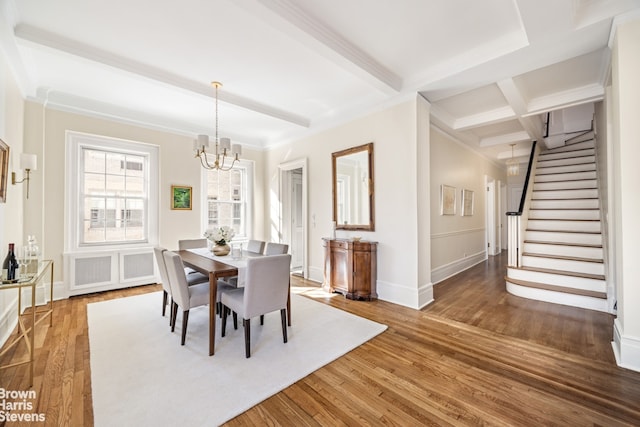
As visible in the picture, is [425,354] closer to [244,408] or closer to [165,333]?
[244,408]

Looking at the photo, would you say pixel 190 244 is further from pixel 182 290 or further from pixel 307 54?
pixel 307 54

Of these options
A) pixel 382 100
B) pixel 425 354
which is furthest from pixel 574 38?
pixel 425 354

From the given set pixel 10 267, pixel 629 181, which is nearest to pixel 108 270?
pixel 10 267

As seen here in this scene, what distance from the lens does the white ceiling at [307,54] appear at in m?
2.19

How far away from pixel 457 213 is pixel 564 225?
5.36 ft

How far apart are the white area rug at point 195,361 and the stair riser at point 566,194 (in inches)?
189

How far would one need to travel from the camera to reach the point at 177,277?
2383mm

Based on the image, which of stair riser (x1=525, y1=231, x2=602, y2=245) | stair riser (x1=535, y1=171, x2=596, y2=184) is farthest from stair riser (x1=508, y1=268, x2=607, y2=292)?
stair riser (x1=535, y1=171, x2=596, y2=184)

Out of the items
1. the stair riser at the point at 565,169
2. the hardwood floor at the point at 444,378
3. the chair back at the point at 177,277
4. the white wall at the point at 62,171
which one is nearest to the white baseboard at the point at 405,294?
the hardwood floor at the point at 444,378

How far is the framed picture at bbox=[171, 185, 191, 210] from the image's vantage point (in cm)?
476

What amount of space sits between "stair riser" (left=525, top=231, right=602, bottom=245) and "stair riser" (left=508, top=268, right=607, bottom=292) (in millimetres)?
928

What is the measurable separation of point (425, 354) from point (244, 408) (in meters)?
1.54

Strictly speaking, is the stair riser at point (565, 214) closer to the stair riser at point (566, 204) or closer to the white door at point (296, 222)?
the stair riser at point (566, 204)

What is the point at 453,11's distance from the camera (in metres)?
2.23
